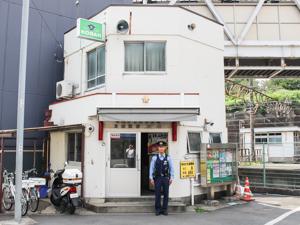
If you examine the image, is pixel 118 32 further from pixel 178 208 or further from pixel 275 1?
pixel 275 1

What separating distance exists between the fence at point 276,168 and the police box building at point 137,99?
172 inches

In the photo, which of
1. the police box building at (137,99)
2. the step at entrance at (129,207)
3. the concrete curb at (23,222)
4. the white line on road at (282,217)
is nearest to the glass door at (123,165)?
the police box building at (137,99)

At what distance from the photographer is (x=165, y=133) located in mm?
12531

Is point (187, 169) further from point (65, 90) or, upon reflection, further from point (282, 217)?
point (65, 90)

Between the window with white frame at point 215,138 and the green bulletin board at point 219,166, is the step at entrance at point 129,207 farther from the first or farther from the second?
the window with white frame at point 215,138

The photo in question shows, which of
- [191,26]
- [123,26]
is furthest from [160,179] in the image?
[191,26]

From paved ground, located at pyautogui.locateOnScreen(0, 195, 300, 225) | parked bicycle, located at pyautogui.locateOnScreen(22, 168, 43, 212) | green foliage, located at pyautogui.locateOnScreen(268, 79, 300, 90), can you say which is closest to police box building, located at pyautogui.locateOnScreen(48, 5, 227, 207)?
paved ground, located at pyautogui.locateOnScreen(0, 195, 300, 225)

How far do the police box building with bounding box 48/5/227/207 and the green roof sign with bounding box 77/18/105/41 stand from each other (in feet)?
0.12

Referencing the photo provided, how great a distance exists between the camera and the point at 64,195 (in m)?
11.1

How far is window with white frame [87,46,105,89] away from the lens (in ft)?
43.8

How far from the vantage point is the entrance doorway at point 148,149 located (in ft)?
41.8

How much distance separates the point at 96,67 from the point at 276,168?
1034 centimetres

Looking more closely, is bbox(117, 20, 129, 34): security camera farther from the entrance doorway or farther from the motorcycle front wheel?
the motorcycle front wheel

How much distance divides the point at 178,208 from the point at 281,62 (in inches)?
429
